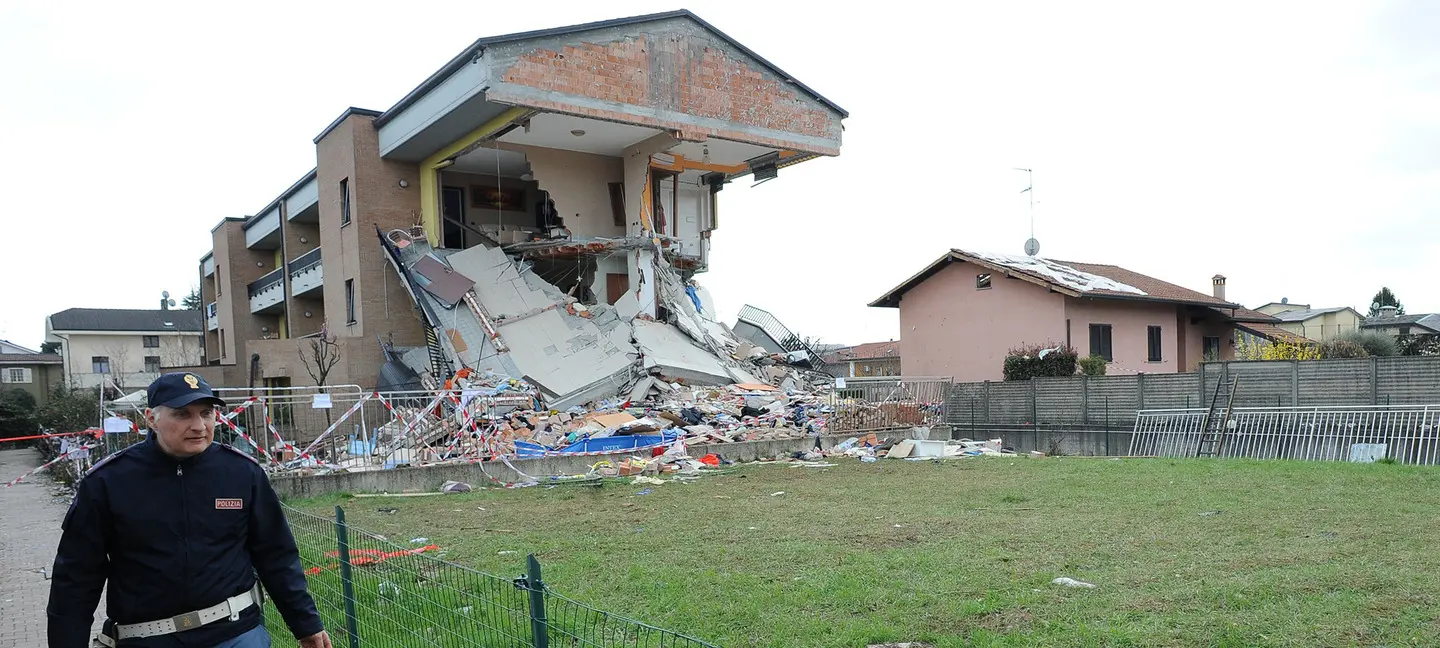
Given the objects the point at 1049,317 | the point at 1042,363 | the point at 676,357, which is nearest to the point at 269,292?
the point at 676,357

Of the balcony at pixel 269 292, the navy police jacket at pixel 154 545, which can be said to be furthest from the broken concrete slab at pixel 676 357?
the navy police jacket at pixel 154 545

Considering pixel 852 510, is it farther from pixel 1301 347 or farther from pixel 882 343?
pixel 882 343

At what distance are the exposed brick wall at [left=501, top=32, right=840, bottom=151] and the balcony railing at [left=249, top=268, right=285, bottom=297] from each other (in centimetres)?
1834

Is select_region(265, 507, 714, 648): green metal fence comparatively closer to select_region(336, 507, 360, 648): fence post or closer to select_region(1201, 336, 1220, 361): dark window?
select_region(336, 507, 360, 648): fence post

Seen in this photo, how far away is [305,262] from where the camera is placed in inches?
1310

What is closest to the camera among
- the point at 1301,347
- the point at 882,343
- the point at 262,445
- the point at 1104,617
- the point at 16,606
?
the point at 1104,617

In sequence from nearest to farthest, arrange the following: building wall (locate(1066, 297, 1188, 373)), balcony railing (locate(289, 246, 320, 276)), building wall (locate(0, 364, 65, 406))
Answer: building wall (locate(1066, 297, 1188, 373))
balcony railing (locate(289, 246, 320, 276))
building wall (locate(0, 364, 65, 406))

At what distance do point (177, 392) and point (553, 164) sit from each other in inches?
1069

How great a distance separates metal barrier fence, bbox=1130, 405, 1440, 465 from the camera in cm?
1530

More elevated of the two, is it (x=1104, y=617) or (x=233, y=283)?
(x=233, y=283)

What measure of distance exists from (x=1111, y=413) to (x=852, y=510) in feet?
40.5

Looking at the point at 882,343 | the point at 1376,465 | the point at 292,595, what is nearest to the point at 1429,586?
the point at 292,595

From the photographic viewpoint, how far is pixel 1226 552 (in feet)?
23.8

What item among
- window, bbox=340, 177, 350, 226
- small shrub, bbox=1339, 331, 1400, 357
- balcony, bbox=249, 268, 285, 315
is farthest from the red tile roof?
window, bbox=340, 177, 350, 226
